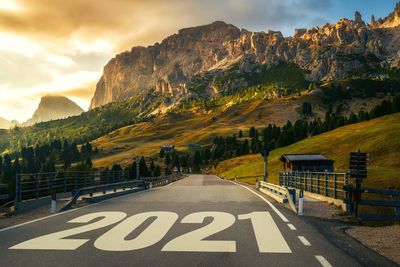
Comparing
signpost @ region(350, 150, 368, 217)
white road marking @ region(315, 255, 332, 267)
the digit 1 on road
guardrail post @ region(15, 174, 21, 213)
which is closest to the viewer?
white road marking @ region(315, 255, 332, 267)

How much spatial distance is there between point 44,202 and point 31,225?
25.5 feet

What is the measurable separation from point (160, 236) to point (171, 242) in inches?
32.9

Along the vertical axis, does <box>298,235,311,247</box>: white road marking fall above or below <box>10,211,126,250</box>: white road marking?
below

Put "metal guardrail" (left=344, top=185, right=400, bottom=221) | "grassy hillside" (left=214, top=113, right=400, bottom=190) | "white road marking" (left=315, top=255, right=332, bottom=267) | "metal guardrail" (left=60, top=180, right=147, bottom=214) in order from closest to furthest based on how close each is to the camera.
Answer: "white road marking" (left=315, top=255, right=332, bottom=267), "metal guardrail" (left=344, top=185, right=400, bottom=221), "metal guardrail" (left=60, top=180, right=147, bottom=214), "grassy hillside" (left=214, top=113, right=400, bottom=190)

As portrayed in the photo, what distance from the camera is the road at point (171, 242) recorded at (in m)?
7.86

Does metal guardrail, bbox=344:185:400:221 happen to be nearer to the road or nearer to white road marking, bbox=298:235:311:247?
the road

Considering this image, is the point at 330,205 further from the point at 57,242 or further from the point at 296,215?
the point at 57,242

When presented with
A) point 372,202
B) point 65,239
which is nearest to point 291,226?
point 372,202

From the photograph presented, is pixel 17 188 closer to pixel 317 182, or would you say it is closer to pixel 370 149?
pixel 317 182

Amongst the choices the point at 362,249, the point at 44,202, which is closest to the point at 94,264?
the point at 362,249

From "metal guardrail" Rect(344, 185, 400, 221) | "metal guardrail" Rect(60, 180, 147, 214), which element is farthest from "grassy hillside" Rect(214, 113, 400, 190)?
"metal guardrail" Rect(344, 185, 400, 221)

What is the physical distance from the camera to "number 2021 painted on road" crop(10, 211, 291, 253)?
9078 mm

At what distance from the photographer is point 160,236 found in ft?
34.0

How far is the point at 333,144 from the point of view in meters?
93.3
